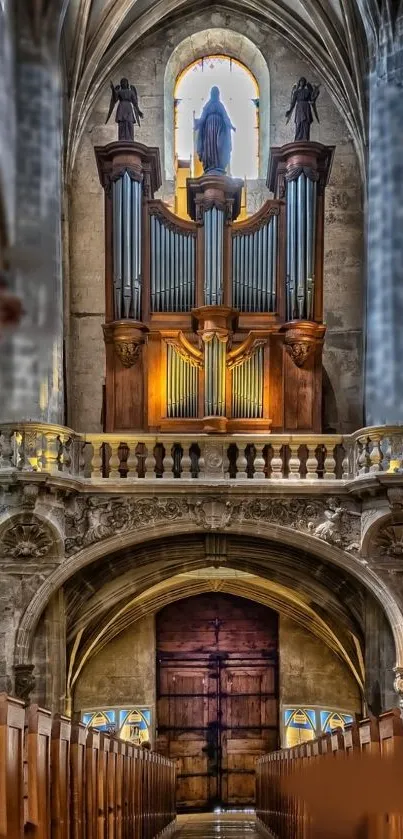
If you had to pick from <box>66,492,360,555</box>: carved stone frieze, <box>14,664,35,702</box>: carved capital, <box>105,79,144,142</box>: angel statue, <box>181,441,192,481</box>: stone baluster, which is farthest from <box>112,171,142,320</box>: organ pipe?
<box>14,664,35,702</box>: carved capital

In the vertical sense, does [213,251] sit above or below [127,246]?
below

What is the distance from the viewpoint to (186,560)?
1557 cm

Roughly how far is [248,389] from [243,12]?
772 cm

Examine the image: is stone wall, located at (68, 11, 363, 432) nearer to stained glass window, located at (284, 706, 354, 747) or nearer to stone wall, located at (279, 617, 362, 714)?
stone wall, located at (279, 617, 362, 714)

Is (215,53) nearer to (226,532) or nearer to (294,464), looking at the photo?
(294,464)

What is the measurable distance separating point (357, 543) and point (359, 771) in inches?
406

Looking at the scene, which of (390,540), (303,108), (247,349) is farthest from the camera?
(303,108)

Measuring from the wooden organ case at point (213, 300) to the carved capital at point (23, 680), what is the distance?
11.9 ft

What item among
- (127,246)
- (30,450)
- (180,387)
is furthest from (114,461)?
(127,246)

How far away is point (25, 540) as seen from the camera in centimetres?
1351

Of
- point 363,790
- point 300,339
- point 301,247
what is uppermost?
point 301,247

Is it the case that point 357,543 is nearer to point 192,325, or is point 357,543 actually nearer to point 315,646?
point 192,325

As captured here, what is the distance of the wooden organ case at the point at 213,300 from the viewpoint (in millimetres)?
15367

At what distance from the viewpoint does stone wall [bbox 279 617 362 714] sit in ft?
65.1
